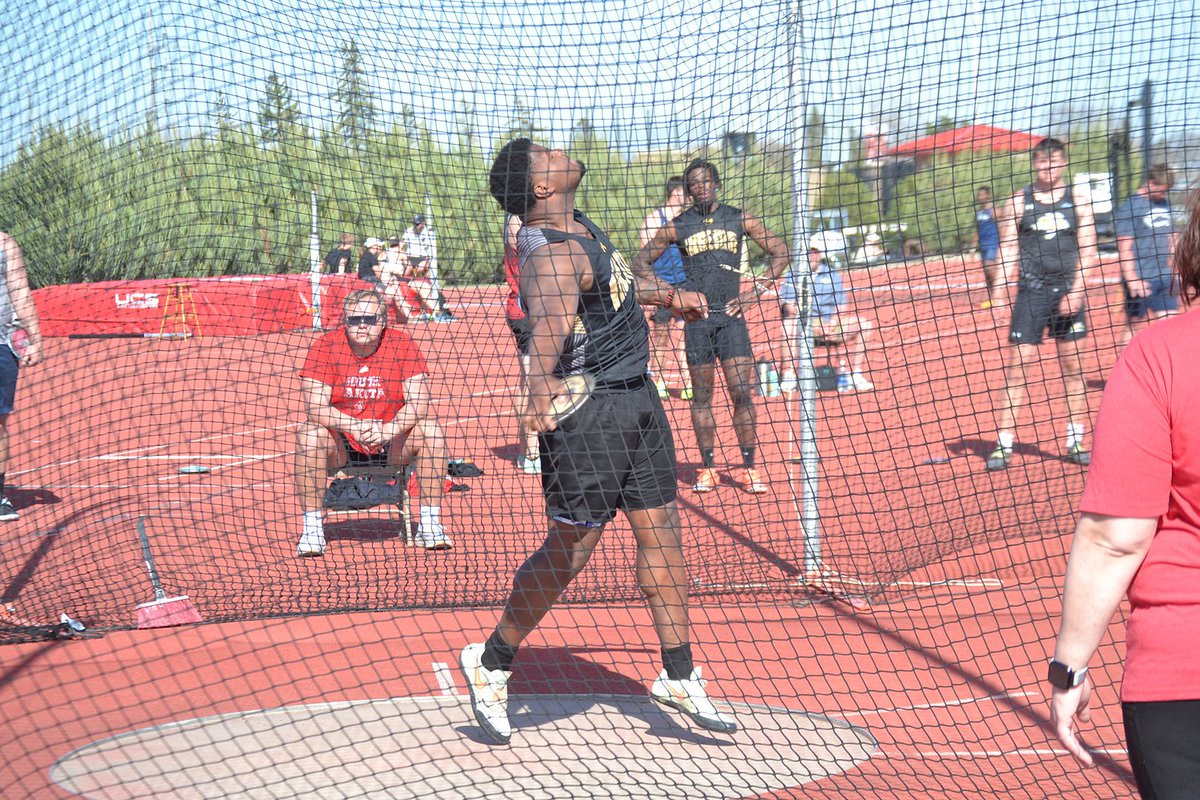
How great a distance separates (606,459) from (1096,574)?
1.88 m

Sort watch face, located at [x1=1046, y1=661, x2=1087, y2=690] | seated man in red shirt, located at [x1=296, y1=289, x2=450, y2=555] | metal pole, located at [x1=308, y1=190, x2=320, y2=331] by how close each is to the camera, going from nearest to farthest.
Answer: watch face, located at [x1=1046, y1=661, x2=1087, y2=690], metal pole, located at [x1=308, y1=190, x2=320, y2=331], seated man in red shirt, located at [x1=296, y1=289, x2=450, y2=555]

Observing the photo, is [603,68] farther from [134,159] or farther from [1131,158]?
[1131,158]

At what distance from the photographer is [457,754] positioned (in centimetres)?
371

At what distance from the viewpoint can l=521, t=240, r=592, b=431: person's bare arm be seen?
3.42 metres

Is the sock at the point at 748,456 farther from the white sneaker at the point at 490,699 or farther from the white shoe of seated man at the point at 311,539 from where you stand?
the white sneaker at the point at 490,699

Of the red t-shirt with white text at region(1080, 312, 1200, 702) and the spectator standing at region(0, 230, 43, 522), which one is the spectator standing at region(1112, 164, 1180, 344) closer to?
the red t-shirt with white text at region(1080, 312, 1200, 702)

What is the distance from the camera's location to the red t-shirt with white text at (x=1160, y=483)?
1884mm

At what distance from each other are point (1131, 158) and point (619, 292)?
2.36 m

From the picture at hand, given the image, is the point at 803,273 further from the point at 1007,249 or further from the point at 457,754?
the point at 1007,249

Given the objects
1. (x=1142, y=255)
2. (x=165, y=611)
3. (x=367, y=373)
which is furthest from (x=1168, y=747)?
(x=1142, y=255)

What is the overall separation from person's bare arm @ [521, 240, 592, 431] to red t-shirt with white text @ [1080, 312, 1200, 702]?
69.5 inches

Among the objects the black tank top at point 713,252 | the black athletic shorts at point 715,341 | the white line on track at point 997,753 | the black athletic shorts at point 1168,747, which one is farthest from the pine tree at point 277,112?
the black athletic shorts at point 1168,747

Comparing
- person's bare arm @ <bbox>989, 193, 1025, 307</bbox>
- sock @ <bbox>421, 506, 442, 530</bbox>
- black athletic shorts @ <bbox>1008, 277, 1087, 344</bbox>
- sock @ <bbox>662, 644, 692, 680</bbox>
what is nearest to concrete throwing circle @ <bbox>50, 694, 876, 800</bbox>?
sock @ <bbox>662, 644, 692, 680</bbox>

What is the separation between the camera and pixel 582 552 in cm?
368
